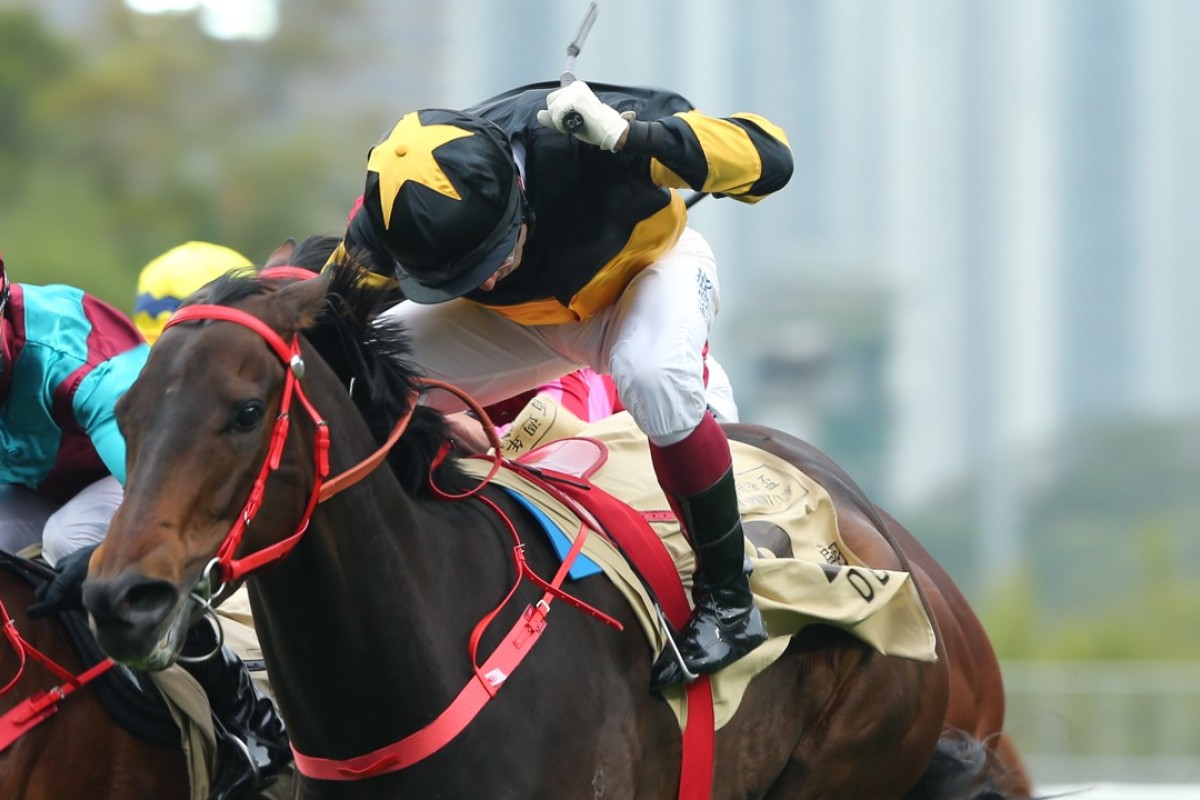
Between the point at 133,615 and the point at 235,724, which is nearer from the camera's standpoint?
the point at 133,615

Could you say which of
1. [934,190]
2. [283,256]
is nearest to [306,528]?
[283,256]

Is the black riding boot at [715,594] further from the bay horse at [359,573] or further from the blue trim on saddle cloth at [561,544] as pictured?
the blue trim on saddle cloth at [561,544]

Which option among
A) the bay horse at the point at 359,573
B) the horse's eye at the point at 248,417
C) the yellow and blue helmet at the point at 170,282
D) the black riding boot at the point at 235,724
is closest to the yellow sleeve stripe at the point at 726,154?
the bay horse at the point at 359,573

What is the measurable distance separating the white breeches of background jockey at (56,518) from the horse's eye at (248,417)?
137 centimetres

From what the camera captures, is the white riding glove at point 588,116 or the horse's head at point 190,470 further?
the white riding glove at point 588,116

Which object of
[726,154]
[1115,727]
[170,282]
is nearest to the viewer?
[726,154]

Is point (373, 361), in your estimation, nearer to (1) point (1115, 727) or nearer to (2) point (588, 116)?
(2) point (588, 116)

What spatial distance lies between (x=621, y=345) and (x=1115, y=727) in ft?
27.8

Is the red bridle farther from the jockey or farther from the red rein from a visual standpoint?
the jockey

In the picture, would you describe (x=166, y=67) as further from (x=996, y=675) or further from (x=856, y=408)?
(x=996, y=675)

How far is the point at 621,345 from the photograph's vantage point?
399 cm

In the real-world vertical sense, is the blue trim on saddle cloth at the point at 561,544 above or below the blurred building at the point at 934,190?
above

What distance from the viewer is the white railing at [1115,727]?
37.1 feet

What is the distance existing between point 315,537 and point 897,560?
6.65 feet
